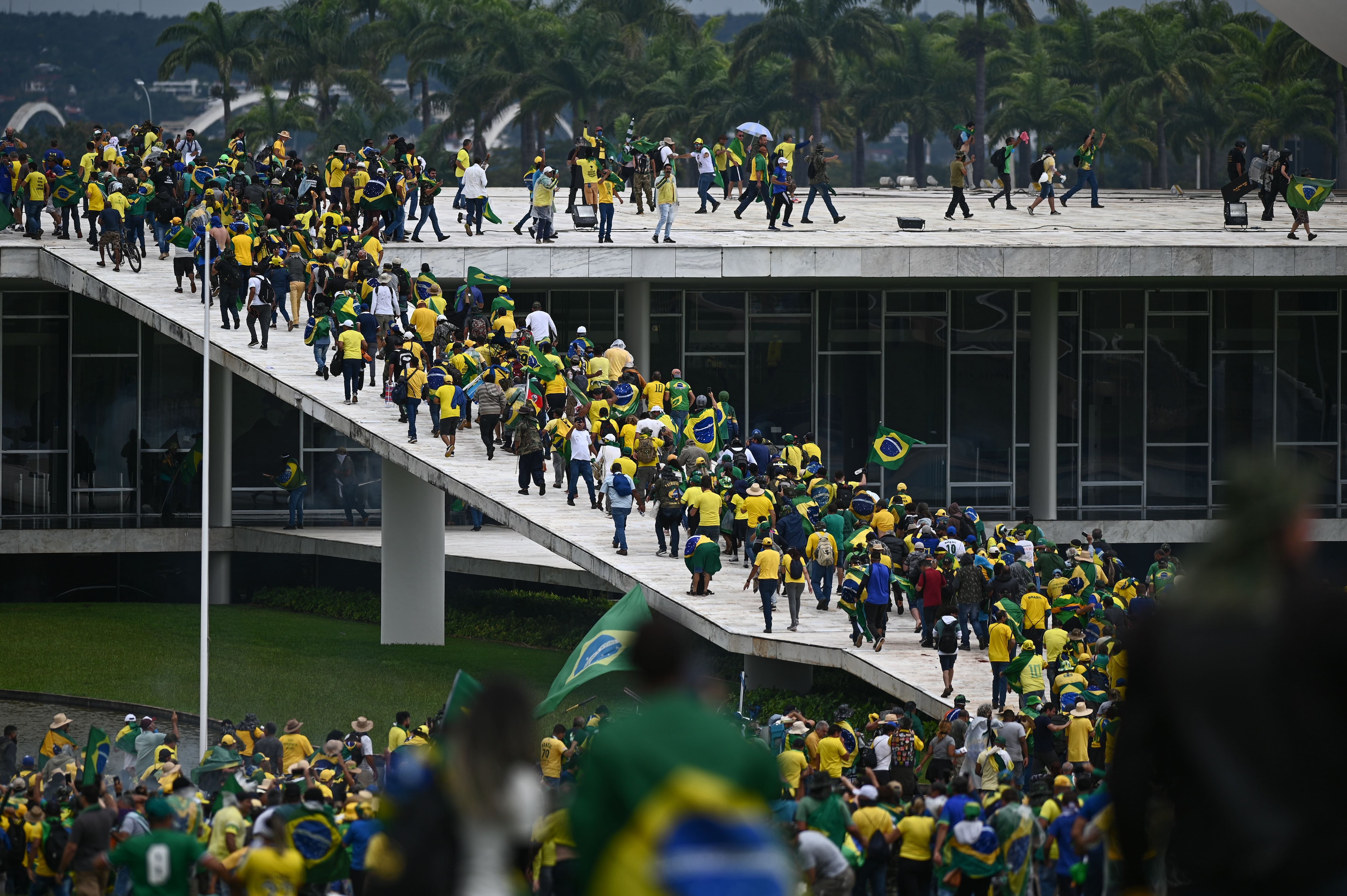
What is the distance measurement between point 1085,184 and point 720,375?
8464 mm

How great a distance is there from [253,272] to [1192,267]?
14251mm

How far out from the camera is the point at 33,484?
102 feet

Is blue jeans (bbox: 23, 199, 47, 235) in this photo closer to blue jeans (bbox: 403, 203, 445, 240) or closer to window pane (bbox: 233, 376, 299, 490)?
window pane (bbox: 233, 376, 299, 490)

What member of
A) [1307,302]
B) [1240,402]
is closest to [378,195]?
[1240,402]

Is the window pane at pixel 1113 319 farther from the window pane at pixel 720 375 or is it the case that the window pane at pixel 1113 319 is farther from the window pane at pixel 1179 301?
the window pane at pixel 720 375

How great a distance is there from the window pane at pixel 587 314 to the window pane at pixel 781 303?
95.3 inches

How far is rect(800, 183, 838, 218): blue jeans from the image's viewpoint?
2988 centimetres

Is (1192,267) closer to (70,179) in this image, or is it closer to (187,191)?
(187,191)

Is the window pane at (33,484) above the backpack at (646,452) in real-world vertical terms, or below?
below

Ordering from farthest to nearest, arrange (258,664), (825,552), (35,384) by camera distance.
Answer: (35,384), (258,664), (825,552)

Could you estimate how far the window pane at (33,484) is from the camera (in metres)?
30.8

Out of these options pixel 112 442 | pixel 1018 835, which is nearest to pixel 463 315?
pixel 112 442

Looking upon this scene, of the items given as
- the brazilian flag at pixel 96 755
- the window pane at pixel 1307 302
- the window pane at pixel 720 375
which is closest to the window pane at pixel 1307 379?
the window pane at pixel 1307 302

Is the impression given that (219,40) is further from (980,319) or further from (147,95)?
(980,319)
